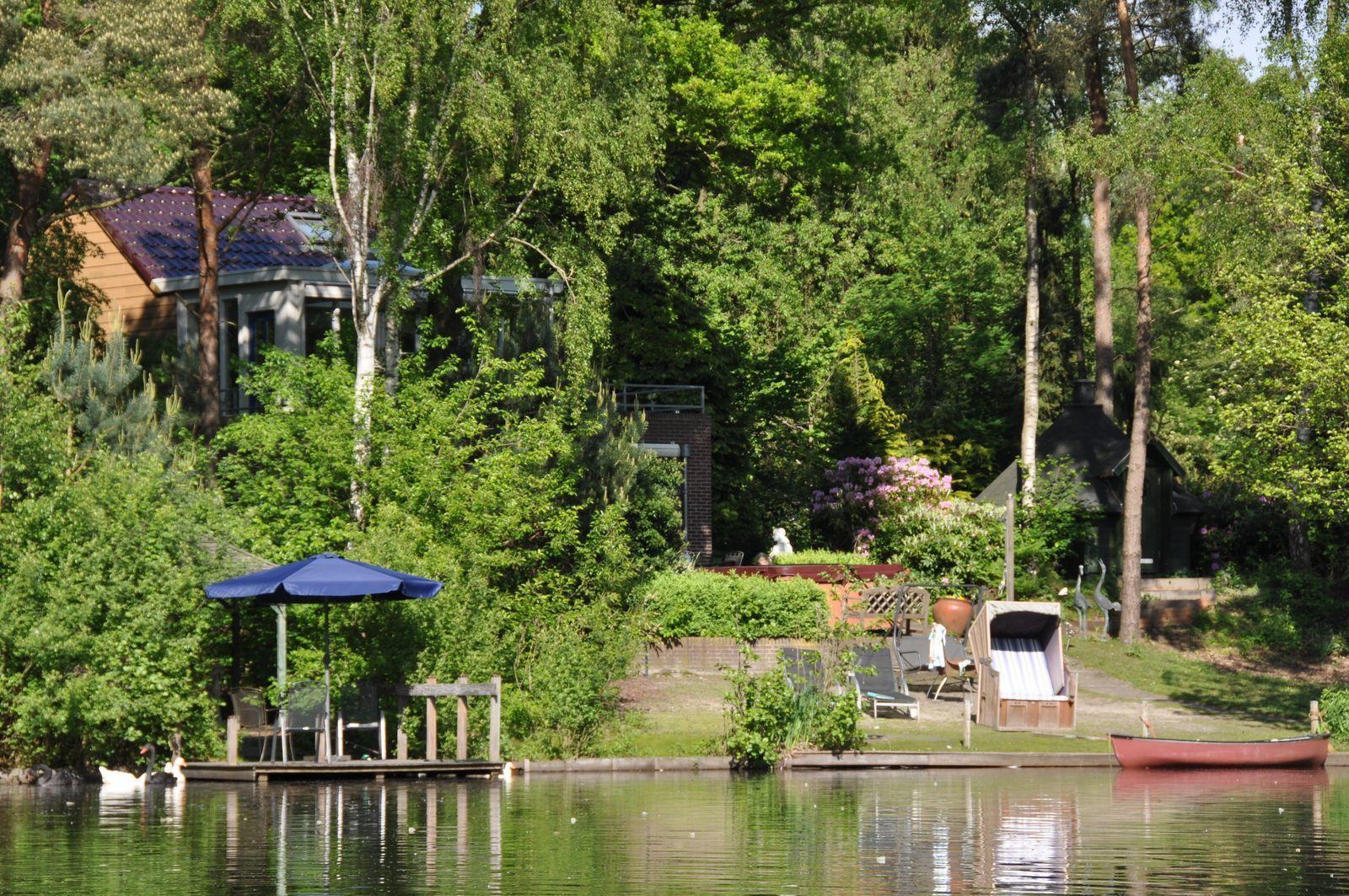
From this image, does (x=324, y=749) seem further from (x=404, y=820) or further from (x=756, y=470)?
(x=756, y=470)

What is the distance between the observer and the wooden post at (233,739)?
73.6 feet

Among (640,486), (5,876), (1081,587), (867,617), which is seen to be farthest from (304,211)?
(5,876)

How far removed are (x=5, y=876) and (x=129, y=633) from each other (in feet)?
27.8

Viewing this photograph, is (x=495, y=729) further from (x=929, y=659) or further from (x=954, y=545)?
(x=954, y=545)

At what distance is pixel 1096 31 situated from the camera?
39844 millimetres

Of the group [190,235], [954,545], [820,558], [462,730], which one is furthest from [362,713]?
[190,235]

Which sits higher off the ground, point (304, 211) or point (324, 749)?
point (304, 211)

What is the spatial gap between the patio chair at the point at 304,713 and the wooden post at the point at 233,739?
558mm

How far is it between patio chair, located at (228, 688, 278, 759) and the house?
1285 cm

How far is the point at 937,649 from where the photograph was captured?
3006cm

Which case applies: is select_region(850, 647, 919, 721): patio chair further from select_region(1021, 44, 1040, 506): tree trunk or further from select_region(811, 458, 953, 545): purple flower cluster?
select_region(811, 458, 953, 545): purple flower cluster

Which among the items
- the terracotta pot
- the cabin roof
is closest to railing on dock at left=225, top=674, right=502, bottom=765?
the terracotta pot

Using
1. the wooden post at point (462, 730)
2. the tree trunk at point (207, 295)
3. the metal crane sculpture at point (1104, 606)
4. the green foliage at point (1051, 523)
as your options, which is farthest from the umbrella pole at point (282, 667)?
the metal crane sculpture at point (1104, 606)

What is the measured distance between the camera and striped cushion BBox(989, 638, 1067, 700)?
28.2m
